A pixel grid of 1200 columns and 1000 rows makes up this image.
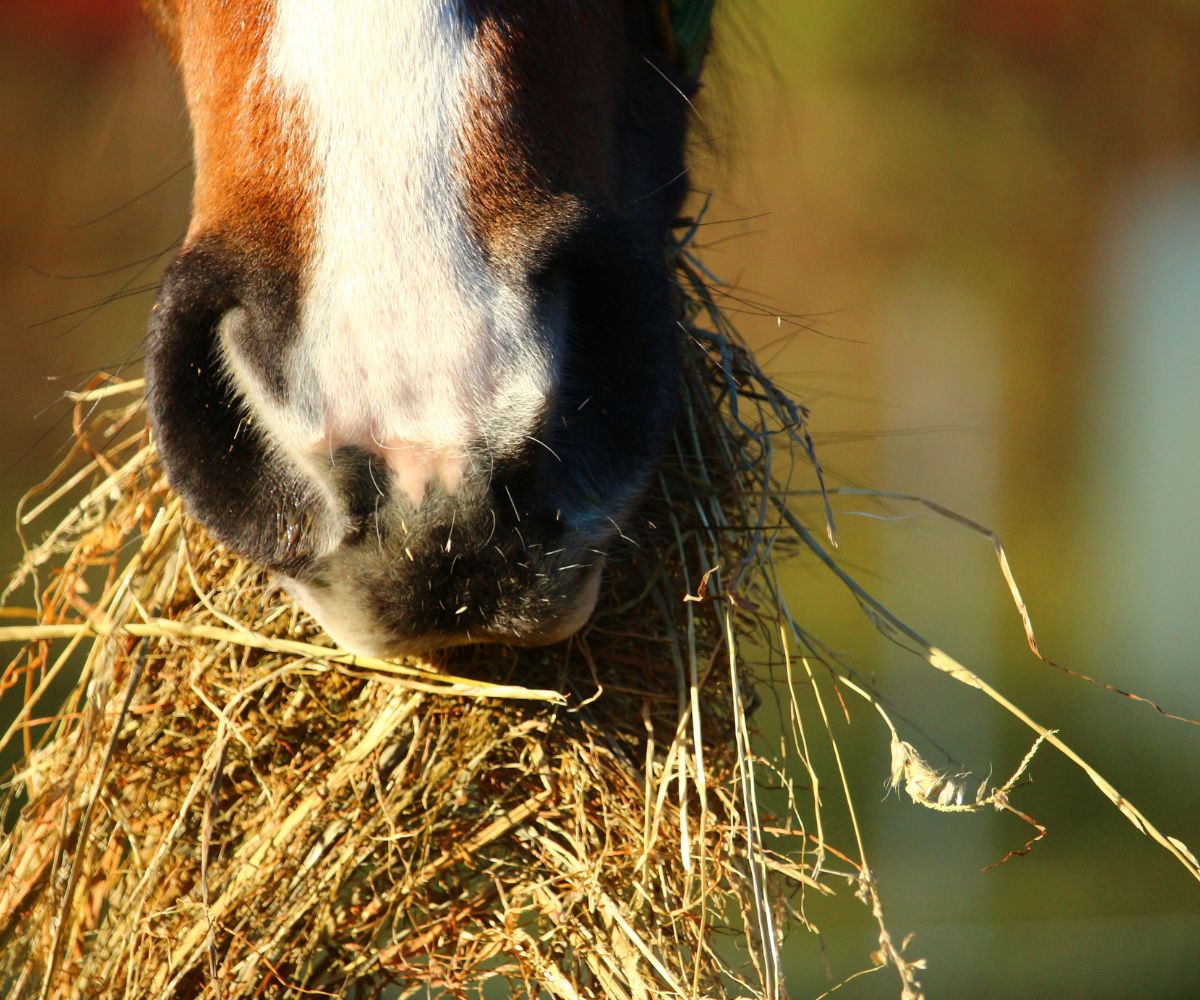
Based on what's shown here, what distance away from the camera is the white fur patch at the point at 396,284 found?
2.22 feet

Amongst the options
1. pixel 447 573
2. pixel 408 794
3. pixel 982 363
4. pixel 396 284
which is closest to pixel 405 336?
pixel 396 284

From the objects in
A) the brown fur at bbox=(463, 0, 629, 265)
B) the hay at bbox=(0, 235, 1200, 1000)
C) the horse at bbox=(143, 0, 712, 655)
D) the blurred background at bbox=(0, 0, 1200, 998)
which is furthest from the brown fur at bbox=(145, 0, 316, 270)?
the blurred background at bbox=(0, 0, 1200, 998)

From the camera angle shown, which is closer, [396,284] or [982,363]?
[396,284]

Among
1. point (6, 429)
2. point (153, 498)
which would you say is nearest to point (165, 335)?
point (153, 498)

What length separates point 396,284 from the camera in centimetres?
68

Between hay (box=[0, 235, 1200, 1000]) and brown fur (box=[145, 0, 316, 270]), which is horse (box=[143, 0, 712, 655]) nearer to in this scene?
brown fur (box=[145, 0, 316, 270])

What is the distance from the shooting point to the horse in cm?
68

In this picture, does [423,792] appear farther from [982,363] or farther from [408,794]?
[982,363]

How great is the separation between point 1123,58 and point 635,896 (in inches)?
231

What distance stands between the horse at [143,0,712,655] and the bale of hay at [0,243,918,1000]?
0.14m

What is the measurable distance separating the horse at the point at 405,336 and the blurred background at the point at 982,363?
1162mm

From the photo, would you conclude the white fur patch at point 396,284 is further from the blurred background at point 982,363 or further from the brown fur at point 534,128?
the blurred background at point 982,363

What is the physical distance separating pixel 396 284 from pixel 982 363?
4062mm

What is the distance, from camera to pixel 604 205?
0.80 meters
